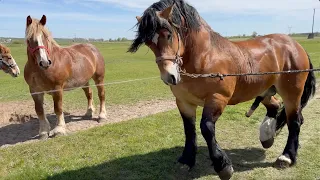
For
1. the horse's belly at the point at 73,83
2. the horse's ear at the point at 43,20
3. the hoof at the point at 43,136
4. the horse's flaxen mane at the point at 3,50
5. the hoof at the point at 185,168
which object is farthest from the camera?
the horse's flaxen mane at the point at 3,50

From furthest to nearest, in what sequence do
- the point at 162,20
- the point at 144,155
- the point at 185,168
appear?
the point at 144,155
the point at 185,168
the point at 162,20

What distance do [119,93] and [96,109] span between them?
220cm

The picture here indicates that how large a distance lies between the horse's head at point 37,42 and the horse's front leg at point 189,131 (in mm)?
2754

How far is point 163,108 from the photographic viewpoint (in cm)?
873

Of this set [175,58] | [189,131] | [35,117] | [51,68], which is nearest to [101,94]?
[35,117]

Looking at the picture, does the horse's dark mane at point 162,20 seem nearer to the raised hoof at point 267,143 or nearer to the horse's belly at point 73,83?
the raised hoof at point 267,143

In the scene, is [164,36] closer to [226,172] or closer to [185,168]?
[226,172]

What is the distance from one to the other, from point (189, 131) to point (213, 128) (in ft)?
2.32

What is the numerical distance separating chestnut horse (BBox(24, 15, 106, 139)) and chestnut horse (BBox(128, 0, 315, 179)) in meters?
2.97

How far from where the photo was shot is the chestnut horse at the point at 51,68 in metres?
5.72

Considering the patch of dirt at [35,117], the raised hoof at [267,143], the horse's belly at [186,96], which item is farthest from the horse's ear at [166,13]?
the patch of dirt at [35,117]

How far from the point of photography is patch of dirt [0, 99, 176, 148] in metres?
6.77

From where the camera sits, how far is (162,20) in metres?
3.22

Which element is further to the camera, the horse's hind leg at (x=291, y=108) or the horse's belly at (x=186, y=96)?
the horse's hind leg at (x=291, y=108)
